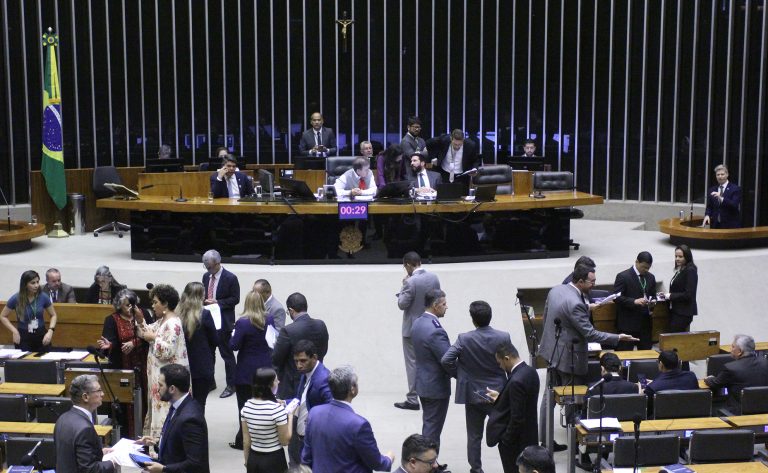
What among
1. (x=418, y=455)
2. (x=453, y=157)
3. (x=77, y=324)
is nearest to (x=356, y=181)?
(x=453, y=157)

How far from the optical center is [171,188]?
14180 mm

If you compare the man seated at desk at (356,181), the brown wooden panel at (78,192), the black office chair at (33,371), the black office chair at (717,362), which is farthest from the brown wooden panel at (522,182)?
the black office chair at (33,371)

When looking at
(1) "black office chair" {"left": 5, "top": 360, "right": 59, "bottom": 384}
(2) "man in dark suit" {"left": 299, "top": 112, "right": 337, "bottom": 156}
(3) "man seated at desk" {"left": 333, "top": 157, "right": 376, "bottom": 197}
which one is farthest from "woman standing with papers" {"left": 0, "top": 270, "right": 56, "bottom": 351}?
(2) "man in dark suit" {"left": 299, "top": 112, "right": 337, "bottom": 156}

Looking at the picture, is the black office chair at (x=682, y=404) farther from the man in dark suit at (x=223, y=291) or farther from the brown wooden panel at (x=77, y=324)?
the brown wooden panel at (x=77, y=324)

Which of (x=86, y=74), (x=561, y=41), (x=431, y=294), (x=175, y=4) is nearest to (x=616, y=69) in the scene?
(x=561, y=41)

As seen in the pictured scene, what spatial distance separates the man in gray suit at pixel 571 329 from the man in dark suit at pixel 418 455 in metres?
2.68

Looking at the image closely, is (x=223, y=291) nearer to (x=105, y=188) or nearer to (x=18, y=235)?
(x=18, y=235)

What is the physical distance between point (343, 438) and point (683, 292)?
18.2 feet

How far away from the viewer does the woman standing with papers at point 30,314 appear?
9297mm

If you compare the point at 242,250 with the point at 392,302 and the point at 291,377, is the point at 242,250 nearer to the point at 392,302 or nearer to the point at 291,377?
the point at 392,302

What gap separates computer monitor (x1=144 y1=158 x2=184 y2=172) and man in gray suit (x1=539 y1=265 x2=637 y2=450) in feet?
25.6

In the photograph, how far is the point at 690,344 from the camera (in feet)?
30.1

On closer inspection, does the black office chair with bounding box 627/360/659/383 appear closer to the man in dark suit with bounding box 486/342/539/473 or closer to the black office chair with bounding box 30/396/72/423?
the man in dark suit with bounding box 486/342/539/473

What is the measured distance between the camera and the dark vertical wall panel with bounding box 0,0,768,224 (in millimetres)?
15773
